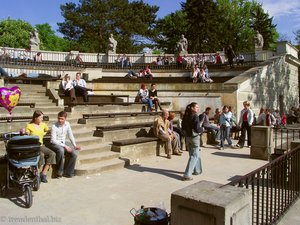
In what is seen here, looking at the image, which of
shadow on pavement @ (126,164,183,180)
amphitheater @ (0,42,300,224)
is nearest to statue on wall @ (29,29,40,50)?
amphitheater @ (0,42,300,224)

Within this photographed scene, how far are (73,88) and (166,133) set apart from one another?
5.74 meters

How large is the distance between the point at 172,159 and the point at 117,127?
2.23 m

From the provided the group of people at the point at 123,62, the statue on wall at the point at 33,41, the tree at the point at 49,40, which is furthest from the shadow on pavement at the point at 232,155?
the tree at the point at 49,40

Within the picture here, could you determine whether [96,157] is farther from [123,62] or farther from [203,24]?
[203,24]

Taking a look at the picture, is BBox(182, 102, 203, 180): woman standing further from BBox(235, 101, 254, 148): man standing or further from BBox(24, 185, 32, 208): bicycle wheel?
BBox(235, 101, 254, 148): man standing

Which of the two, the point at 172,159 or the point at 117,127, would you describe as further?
the point at 117,127

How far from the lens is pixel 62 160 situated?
7.44 m

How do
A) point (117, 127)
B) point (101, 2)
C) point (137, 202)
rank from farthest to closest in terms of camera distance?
point (101, 2), point (117, 127), point (137, 202)

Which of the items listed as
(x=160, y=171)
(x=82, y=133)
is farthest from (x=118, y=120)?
(x=160, y=171)

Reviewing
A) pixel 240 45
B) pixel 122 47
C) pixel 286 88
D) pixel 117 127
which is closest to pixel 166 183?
pixel 117 127

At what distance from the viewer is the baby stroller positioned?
591cm

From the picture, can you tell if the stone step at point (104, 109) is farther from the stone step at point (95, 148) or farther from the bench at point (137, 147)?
the bench at point (137, 147)

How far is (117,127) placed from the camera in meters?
10.8

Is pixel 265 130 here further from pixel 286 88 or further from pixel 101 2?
pixel 101 2
